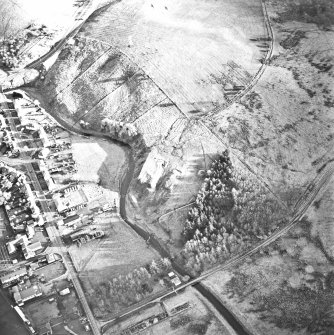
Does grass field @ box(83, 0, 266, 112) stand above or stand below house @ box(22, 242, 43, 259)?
above

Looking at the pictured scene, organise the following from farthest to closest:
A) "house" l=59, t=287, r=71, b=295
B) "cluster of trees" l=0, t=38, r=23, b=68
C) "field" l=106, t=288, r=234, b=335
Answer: "cluster of trees" l=0, t=38, r=23, b=68 < "house" l=59, t=287, r=71, b=295 < "field" l=106, t=288, r=234, b=335

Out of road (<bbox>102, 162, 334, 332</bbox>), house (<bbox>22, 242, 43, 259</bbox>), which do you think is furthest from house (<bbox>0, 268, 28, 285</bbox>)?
road (<bbox>102, 162, 334, 332</bbox>)

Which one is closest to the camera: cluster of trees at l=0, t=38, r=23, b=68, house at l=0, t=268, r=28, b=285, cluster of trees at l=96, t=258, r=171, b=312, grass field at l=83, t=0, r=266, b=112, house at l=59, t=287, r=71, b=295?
cluster of trees at l=96, t=258, r=171, b=312

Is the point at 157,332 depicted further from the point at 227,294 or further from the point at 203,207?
the point at 203,207

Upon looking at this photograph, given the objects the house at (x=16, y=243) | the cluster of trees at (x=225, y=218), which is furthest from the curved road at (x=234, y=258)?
the house at (x=16, y=243)

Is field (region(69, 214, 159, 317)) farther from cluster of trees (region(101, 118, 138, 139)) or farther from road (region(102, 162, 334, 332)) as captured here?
cluster of trees (region(101, 118, 138, 139))

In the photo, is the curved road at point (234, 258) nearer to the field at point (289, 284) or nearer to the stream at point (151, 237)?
the stream at point (151, 237)

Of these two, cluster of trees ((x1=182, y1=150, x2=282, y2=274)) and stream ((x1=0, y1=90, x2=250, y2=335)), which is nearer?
stream ((x1=0, y1=90, x2=250, y2=335))

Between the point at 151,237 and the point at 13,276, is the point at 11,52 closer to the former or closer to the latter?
the point at 13,276
